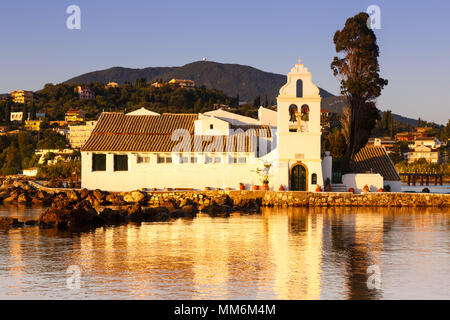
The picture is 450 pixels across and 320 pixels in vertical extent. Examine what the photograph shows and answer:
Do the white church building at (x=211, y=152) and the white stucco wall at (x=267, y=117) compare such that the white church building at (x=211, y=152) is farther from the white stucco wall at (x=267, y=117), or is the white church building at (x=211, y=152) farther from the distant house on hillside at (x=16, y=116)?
the distant house on hillside at (x=16, y=116)

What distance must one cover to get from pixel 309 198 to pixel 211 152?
7.95 m

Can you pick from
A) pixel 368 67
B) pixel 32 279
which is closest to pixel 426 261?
pixel 32 279

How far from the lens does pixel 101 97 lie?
18700 centimetres

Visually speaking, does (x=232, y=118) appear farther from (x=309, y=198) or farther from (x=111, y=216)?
(x=111, y=216)

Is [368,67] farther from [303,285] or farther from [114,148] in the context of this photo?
[303,285]

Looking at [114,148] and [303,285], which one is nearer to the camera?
[303,285]

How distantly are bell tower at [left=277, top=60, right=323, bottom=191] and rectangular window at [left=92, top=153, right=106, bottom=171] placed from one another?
1250 cm

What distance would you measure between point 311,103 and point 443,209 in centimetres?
1058

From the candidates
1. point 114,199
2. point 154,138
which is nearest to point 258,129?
point 154,138

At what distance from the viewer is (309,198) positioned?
41.2 m

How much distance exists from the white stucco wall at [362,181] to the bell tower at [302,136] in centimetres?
245

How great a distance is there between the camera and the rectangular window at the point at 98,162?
45.9 metres

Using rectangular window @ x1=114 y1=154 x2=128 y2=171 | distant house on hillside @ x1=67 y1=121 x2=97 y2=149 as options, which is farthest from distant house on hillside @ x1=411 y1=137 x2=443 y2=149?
rectangular window @ x1=114 y1=154 x2=128 y2=171

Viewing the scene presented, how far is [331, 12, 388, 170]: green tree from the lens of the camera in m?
48.7
